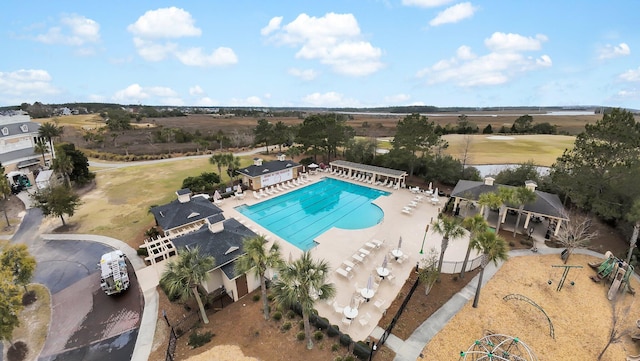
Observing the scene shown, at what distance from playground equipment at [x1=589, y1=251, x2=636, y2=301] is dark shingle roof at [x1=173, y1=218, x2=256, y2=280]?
23.5 m

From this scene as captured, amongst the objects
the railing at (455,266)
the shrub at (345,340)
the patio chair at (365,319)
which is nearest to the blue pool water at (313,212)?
the patio chair at (365,319)

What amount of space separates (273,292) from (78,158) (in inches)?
1609

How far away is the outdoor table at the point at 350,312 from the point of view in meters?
13.3

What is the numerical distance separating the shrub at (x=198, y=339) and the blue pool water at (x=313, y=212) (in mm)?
9665

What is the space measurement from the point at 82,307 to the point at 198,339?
350 inches

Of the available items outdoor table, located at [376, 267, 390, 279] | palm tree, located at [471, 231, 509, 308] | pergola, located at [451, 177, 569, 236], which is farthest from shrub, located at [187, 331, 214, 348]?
pergola, located at [451, 177, 569, 236]

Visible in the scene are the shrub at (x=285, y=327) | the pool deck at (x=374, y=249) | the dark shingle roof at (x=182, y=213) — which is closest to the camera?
the shrub at (x=285, y=327)

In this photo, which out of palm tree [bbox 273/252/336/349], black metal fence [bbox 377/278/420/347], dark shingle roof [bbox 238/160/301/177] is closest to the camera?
palm tree [bbox 273/252/336/349]

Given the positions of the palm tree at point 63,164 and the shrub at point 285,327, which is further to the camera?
the palm tree at point 63,164

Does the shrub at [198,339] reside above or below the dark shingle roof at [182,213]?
below

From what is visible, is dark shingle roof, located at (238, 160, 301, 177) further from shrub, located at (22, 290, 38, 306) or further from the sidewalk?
the sidewalk

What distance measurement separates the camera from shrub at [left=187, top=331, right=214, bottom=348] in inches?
503

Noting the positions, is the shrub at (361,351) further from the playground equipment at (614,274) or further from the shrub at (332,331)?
the playground equipment at (614,274)

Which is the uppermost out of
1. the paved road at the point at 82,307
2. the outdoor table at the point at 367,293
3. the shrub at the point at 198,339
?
the outdoor table at the point at 367,293
